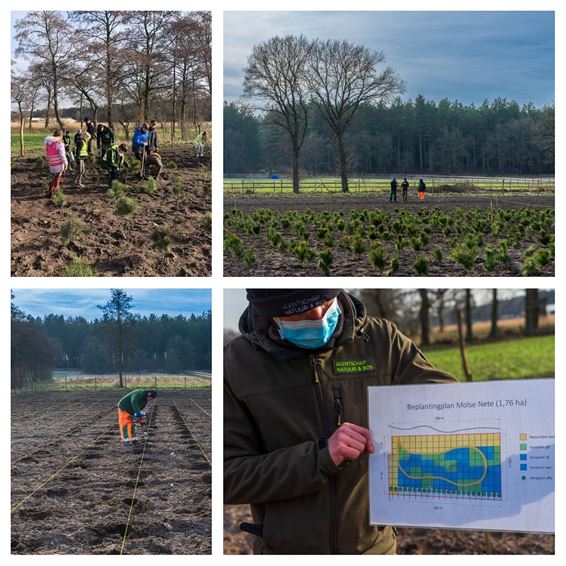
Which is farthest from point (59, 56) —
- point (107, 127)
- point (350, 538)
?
point (350, 538)

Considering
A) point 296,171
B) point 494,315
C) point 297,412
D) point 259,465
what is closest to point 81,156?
point 296,171

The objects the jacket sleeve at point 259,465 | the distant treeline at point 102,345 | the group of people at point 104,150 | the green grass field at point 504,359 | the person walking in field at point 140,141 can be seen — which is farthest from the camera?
the green grass field at point 504,359

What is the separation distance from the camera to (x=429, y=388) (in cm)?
400

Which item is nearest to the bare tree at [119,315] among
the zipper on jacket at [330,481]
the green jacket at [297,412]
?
the green jacket at [297,412]

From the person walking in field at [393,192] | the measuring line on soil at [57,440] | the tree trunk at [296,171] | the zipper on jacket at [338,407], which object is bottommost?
the measuring line on soil at [57,440]

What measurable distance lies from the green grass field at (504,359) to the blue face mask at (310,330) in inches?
253

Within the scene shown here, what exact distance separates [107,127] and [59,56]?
648 millimetres

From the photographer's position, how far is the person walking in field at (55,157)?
19.5 feet

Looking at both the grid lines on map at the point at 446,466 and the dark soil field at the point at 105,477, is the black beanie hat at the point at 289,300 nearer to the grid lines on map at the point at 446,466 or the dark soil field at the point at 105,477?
the grid lines on map at the point at 446,466

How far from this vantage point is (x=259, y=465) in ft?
12.0

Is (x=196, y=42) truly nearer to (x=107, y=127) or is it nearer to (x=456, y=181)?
(x=107, y=127)

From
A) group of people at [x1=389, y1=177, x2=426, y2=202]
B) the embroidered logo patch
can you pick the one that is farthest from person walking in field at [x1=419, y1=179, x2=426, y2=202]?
the embroidered logo patch

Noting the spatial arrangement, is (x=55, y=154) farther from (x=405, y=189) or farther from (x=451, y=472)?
(x=451, y=472)

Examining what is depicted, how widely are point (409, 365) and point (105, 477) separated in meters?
2.14
